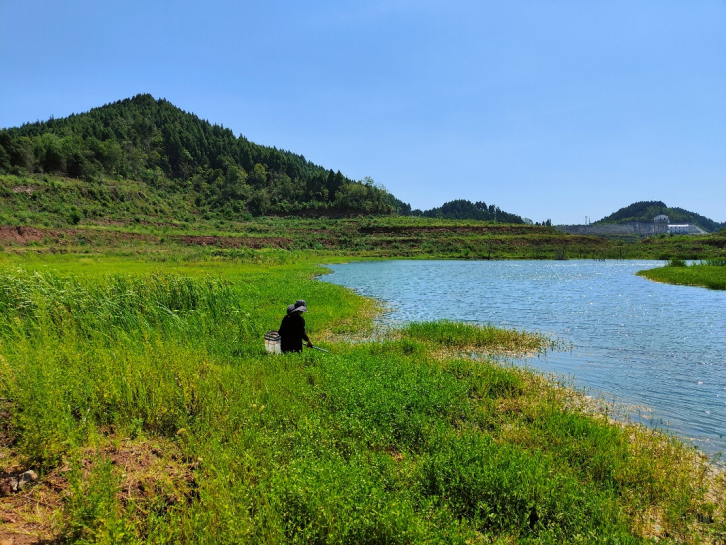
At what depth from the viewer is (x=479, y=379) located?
9.48m

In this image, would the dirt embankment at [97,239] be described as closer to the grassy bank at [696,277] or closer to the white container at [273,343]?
the white container at [273,343]

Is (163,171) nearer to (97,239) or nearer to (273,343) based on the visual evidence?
(97,239)

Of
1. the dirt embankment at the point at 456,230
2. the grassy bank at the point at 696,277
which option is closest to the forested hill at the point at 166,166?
the dirt embankment at the point at 456,230

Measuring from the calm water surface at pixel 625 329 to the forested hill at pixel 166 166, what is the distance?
107 m

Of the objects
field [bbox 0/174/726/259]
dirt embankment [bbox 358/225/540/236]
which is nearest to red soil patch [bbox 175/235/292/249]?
field [bbox 0/174/726/259]

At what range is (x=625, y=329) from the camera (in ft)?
54.9

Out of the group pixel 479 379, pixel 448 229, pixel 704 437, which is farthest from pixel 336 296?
pixel 448 229

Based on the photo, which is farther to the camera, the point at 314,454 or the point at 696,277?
the point at 696,277

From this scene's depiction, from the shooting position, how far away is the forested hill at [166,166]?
101 metres

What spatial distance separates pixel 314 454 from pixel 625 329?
16378 mm

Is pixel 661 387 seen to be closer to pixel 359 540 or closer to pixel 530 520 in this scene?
pixel 530 520

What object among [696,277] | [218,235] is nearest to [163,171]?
[218,235]

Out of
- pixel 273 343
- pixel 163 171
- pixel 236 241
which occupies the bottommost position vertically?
pixel 273 343

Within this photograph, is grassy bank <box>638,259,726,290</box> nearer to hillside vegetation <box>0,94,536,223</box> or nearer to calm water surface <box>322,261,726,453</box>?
calm water surface <box>322,261,726,453</box>
